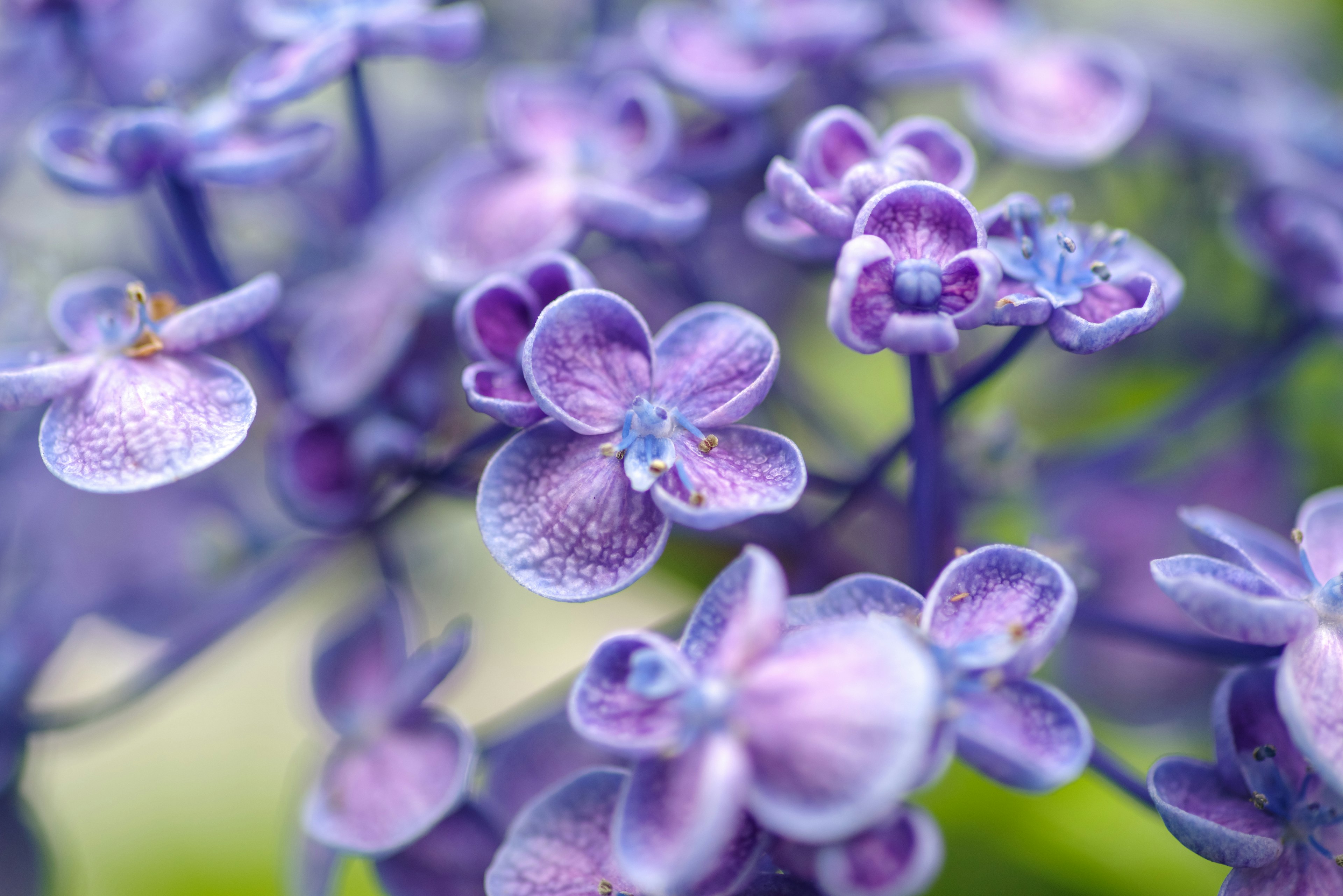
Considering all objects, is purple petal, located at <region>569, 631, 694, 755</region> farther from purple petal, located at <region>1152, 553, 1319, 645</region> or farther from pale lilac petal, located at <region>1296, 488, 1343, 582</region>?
pale lilac petal, located at <region>1296, 488, 1343, 582</region>

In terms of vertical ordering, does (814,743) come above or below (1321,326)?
above

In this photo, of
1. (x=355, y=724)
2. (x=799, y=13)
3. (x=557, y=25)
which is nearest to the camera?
(x=355, y=724)

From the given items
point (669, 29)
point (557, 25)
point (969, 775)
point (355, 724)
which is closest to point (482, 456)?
point (355, 724)

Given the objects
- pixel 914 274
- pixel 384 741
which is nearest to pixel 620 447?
pixel 914 274

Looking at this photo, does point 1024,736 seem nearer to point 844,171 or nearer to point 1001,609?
point 1001,609

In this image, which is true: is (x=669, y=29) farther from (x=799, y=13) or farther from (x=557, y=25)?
(x=557, y=25)

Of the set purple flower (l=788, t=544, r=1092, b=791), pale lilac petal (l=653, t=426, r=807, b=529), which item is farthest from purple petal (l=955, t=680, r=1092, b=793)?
pale lilac petal (l=653, t=426, r=807, b=529)

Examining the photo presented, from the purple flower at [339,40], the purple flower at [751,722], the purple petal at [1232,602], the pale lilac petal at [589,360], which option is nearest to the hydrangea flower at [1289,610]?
the purple petal at [1232,602]
